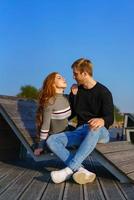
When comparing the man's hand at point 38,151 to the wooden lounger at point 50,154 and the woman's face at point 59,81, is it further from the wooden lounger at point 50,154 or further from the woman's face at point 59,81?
the woman's face at point 59,81

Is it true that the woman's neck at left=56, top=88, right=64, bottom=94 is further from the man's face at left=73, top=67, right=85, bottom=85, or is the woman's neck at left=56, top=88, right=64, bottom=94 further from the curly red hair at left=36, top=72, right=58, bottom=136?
the man's face at left=73, top=67, right=85, bottom=85

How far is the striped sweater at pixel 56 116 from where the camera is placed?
5.21m

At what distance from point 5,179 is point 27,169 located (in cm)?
112

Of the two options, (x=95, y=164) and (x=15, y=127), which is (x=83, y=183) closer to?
(x=15, y=127)

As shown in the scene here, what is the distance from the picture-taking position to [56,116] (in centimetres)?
540

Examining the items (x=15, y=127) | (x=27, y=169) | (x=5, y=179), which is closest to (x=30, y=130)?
(x=15, y=127)

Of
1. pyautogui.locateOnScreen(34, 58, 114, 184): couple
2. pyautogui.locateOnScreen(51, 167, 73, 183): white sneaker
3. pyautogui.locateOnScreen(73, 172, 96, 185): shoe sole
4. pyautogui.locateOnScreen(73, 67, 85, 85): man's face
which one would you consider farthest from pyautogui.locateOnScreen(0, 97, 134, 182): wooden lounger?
pyautogui.locateOnScreen(73, 67, 85, 85): man's face

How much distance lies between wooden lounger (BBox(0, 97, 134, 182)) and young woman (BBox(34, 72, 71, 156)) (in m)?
0.33

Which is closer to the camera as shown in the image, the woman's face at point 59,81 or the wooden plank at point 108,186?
the wooden plank at point 108,186

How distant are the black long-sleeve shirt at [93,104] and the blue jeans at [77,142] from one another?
16 cm

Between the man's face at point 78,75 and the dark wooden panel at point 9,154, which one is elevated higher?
the man's face at point 78,75

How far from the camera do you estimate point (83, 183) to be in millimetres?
4781

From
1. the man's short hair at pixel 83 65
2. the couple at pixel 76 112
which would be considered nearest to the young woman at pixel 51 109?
the couple at pixel 76 112

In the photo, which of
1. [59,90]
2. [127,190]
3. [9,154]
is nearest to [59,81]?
[59,90]
